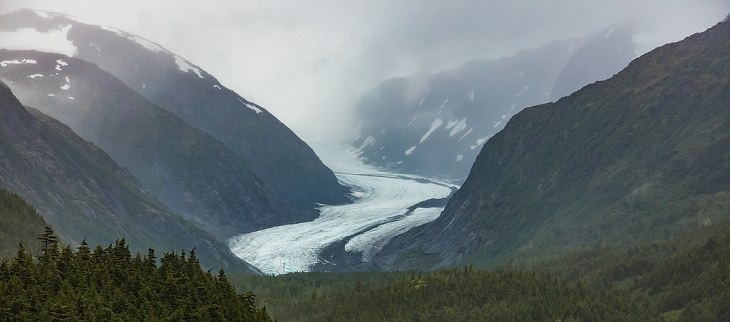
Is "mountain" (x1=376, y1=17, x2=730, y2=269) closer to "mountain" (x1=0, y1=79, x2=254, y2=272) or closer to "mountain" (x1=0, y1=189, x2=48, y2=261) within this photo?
"mountain" (x1=0, y1=79, x2=254, y2=272)

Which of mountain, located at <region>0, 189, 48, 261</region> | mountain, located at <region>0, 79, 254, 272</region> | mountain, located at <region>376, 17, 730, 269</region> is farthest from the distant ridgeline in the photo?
mountain, located at <region>376, 17, 730, 269</region>

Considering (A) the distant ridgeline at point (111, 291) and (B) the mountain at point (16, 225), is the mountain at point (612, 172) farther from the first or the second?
(B) the mountain at point (16, 225)

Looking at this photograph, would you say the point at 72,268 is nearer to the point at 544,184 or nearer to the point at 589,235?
the point at 589,235

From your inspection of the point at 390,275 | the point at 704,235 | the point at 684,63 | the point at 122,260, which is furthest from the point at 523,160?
the point at 122,260

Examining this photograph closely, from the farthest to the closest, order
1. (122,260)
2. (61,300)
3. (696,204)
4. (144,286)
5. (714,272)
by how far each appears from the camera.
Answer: (696,204)
(714,272)
(122,260)
(144,286)
(61,300)

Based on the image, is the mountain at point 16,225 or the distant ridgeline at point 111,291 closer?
the distant ridgeline at point 111,291

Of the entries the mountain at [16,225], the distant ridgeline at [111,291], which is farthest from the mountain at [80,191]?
the distant ridgeline at [111,291]

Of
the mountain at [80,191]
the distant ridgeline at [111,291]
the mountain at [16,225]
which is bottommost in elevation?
the distant ridgeline at [111,291]
